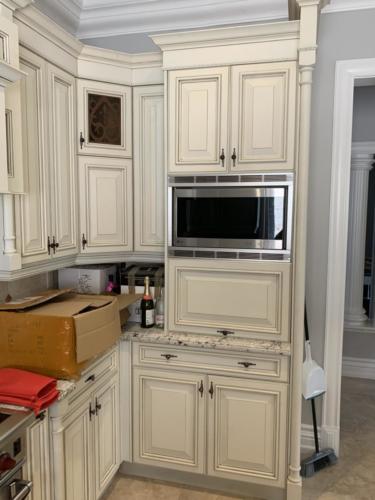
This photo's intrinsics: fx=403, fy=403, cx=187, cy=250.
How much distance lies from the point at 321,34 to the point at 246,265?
5.13ft

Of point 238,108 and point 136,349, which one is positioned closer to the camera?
point 238,108

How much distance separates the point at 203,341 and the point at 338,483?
1.28 metres

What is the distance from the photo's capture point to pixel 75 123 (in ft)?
7.56

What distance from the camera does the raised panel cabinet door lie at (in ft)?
7.29

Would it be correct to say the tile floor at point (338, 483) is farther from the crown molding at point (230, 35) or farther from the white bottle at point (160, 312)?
the crown molding at point (230, 35)

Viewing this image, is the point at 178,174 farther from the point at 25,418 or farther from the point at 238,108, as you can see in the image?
the point at 25,418

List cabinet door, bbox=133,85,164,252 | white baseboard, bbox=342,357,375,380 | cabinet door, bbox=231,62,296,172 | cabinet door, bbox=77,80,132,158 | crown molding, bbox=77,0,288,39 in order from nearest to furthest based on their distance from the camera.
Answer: cabinet door, bbox=231,62,296,172 → cabinet door, bbox=77,80,132,158 → cabinet door, bbox=133,85,164,252 → crown molding, bbox=77,0,288,39 → white baseboard, bbox=342,357,375,380

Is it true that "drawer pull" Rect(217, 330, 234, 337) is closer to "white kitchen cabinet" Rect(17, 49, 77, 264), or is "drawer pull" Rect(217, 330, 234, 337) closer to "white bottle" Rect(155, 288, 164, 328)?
"white bottle" Rect(155, 288, 164, 328)

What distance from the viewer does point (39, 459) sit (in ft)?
5.40

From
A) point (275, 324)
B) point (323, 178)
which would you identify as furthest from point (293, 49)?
point (275, 324)

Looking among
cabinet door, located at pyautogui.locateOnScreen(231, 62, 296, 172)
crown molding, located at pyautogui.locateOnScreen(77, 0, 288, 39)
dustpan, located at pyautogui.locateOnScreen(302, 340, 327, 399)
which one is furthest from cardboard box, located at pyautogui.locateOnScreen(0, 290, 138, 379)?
crown molding, located at pyautogui.locateOnScreen(77, 0, 288, 39)

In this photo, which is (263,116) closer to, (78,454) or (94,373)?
(94,373)

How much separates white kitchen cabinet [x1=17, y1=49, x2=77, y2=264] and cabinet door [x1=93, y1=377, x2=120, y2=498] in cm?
82

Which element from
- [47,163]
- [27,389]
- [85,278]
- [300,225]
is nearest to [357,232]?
[300,225]
